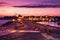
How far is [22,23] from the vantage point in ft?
31.2

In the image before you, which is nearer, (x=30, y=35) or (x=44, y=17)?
(x=44, y=17)

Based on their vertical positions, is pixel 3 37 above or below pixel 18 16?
below

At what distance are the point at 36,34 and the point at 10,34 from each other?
2.37 feet

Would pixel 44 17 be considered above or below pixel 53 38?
above

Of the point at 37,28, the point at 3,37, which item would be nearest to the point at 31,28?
the point at 37,28

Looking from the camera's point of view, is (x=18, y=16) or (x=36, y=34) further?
(x=36, y=34)

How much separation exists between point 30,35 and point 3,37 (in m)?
0.78

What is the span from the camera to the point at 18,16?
888cm

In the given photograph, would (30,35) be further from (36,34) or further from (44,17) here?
(44,17)

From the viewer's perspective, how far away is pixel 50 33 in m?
9.35

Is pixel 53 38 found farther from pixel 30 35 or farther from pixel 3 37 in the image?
pixel 3 37

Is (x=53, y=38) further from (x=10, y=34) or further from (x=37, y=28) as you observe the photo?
(x=10, y=34)

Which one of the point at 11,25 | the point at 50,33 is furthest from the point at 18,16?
the point at 50,33

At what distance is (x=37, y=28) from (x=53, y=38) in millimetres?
502
